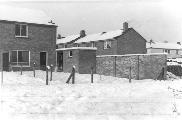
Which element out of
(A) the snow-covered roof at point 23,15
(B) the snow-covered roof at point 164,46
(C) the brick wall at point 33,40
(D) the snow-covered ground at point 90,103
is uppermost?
(A) the snow-covered roof at point 23,15

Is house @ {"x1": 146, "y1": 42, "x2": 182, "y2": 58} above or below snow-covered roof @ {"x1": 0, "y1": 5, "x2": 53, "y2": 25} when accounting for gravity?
below

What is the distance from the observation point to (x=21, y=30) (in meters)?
31.2

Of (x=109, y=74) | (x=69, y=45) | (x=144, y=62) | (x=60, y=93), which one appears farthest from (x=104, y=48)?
(x=60, y=93)

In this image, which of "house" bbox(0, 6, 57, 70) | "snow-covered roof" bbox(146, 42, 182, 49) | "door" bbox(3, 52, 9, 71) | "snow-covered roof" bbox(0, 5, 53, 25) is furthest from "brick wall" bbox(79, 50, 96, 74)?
"snow-covered roof" bbox(146, 42, 182, 49)

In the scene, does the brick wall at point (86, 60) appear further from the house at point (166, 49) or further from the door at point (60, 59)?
the house at point (166, 49)

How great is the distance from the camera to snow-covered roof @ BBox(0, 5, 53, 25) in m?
30.9

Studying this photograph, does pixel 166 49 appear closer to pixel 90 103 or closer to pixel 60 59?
pixel 60 59

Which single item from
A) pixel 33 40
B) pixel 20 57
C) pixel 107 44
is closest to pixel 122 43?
pixel 107 44

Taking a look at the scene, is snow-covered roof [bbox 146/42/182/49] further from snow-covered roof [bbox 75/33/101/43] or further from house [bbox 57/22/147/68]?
house [bbox 57/22/147/68]

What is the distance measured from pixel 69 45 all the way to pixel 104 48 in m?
15.3

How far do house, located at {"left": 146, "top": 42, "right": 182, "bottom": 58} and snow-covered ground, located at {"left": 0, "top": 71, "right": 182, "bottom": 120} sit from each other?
59.7m

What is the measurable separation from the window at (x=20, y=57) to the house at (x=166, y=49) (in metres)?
46.3

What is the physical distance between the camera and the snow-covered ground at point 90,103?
1011 cm

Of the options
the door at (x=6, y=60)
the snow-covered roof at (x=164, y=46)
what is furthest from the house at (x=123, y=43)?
the snow-covered roof at (x=164, y=46)
